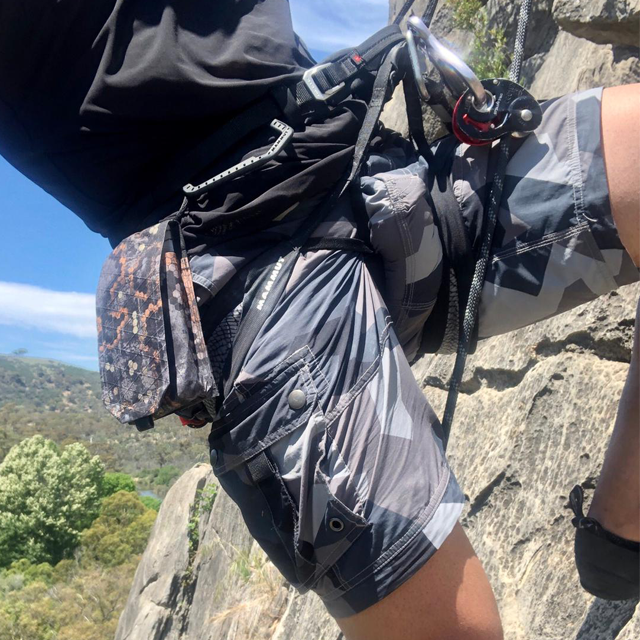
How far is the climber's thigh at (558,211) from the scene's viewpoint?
1167 mm

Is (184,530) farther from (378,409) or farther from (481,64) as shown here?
(378,409)

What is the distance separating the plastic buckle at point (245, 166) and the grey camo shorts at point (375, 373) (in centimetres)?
18

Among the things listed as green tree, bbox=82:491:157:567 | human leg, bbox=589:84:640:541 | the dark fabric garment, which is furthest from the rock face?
green tree, bbox=82:491:157:567

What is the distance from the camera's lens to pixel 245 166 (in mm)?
1188

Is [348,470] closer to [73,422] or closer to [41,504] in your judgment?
[41,504]

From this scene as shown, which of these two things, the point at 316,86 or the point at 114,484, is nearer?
the point at 316,86

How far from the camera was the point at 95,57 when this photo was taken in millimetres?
1188

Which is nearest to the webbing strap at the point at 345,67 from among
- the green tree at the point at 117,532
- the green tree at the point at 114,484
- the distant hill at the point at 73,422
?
the green tree at the point at 117,532

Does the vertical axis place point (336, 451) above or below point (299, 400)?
below

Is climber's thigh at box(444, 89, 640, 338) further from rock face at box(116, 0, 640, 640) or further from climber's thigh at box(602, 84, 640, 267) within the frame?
rock face at box(116, 0, 640, 640)

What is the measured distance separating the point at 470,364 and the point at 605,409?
3.26 ft

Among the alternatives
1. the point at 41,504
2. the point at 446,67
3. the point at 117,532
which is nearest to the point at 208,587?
the point at 446,67

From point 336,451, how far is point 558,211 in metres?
0.65

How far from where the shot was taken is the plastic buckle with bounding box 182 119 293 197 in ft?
3.88
